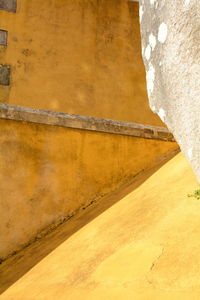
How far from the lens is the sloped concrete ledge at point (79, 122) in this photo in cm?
700

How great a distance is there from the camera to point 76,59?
939 centimetres

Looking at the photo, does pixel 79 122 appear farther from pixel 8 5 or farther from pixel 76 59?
pixel 8 5

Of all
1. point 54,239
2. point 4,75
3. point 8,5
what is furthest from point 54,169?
point 8,5

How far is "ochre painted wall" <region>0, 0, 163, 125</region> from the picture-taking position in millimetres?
9062

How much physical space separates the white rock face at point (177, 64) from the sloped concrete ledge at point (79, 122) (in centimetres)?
547

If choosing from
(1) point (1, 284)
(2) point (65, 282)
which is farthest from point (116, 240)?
(1) point (1, 284)

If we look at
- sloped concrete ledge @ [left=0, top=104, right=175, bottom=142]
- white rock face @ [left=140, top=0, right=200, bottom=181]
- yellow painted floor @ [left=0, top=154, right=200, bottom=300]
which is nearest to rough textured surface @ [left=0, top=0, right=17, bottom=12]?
sloped concrete ledge @ [left=0, top=104, right=175, bottom=142]

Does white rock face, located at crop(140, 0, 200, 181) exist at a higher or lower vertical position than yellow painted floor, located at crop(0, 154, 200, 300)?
higher

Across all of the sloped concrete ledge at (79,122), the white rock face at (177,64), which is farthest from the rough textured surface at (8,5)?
the white rock face at (177,64)

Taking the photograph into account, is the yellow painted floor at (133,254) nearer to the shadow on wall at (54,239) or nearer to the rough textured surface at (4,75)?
the shadow on wall at (54,239)

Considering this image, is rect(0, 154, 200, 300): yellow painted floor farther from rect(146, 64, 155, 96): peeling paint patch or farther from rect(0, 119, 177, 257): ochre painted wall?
rect(146, 64, 155, 96): peeling paint patch

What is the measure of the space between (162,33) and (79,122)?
5.74 meters

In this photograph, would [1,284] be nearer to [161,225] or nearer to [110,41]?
[161,225]

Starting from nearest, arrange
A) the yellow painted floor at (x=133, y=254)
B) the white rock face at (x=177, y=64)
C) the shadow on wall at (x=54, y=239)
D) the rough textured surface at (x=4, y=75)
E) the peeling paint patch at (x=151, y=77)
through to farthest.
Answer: the white rock face at (x=177, y=64)
the peeling paint patch at (x=151, y=77)
the yellow painted floor at (x=133, y=254)
the shadow on wall at (x=54, y=239)
the rough textured surface at (x=4, y=75)
